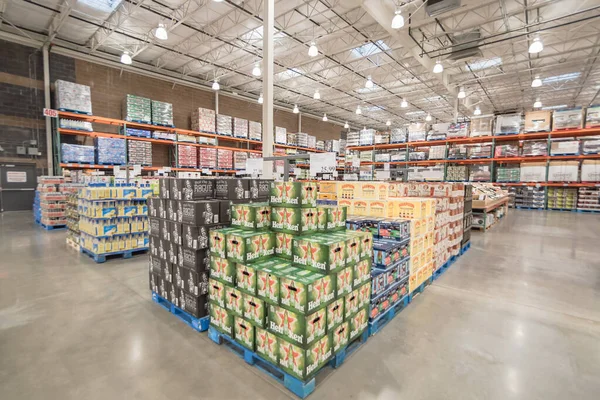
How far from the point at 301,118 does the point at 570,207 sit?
14.7m

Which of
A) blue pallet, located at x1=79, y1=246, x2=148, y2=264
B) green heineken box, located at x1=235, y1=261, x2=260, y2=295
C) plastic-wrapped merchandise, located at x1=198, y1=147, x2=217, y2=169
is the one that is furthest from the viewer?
plastic-wrapped merchandise, located at x1=198, y1=147, x2=217, y2=169

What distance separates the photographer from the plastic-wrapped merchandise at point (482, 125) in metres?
11.8

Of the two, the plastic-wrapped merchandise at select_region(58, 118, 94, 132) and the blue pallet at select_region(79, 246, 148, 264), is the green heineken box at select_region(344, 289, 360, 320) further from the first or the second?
the plastic-wrapped merchandise at select_region(58, 118, 94, 132)

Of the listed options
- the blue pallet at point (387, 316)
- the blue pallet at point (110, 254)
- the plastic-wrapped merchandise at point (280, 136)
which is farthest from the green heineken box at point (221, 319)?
the plastic-wrapped merchandise at point (280, 136)

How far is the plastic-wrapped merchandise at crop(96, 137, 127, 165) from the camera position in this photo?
940 cm

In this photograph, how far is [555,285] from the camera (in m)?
3.90

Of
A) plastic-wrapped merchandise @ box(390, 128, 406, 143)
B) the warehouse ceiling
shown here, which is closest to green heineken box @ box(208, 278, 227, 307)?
the warehouse ceiling

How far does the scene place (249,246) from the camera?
233cm

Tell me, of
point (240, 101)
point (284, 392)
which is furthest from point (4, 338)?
point (240, 101)

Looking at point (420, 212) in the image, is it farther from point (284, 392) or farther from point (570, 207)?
point (570, 207)

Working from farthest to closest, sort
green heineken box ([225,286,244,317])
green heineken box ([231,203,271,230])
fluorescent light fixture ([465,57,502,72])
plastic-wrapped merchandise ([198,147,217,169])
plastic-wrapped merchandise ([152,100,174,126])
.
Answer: plastic-wrapped merchandise ([198,147,217,169])
fluorescent light fixture ([465,57,502,72])
plastic-wrapped merchandise ([152,100,174,126])
green heineken box ([231,203,271,230])
green heineken box ([225,286,244,317])

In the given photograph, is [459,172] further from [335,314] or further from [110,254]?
[110,254]

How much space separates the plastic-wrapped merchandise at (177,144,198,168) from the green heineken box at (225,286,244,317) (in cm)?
1025

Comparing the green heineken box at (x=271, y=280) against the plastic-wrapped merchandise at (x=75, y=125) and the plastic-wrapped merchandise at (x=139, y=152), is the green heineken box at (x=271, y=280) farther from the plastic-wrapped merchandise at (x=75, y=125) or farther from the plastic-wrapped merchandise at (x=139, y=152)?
the plastic-wrapped merchandise at (x=75, y=125)
